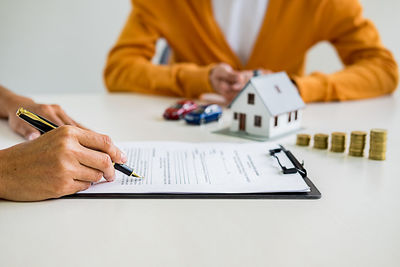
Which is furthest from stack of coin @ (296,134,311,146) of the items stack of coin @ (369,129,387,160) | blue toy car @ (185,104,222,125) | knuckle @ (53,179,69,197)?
knuckle @ (53,179,69,197)

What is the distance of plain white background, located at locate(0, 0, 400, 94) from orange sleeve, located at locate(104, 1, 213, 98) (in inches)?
52.2

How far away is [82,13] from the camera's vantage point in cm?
292

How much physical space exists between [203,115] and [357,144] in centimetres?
37

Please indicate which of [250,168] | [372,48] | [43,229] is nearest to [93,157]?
[43,229]

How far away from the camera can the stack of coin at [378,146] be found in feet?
2.73

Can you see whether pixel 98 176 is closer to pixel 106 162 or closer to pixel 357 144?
pixel 106 162

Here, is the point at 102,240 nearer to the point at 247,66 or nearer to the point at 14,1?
the point at 247,66

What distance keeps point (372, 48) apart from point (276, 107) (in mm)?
765

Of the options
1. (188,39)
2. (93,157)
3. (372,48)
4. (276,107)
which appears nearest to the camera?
(93,157)

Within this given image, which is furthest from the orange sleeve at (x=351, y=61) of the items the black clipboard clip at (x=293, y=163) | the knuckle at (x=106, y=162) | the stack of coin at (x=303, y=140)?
the knuckle at (x=106, y=162)

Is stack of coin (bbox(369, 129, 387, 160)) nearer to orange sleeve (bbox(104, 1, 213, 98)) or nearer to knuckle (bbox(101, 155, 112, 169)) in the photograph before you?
knuckle (bbox(101, 155, 112, 169))

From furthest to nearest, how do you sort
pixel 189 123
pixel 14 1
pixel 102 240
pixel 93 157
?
pixel 14 1 → pixel 189 123 → pixel 93 157 → pixel 102 240

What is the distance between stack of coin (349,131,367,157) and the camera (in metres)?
0.85

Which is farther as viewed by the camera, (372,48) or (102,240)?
(372,48)
